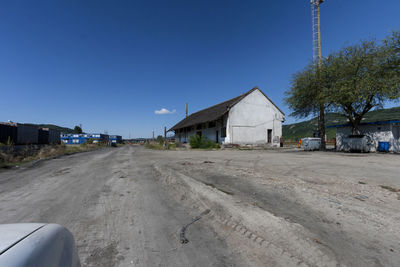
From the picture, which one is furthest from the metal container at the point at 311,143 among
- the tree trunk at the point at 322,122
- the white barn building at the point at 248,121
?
the white barn building at the point at 248,121

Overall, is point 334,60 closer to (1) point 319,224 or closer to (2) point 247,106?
(2) point 247,106

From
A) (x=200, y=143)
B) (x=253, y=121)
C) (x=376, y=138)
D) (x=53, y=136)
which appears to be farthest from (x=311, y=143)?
→ (x=53, y=136)

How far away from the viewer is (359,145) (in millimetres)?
Answer: 15547

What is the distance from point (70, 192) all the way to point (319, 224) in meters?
5.46

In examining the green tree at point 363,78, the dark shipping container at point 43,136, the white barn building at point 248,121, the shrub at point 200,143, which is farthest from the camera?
the white barn building at point 248,121

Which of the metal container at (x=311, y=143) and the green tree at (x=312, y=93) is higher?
the green tree at (x=312, y=93)

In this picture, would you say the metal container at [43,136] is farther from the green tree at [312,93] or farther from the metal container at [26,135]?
the green tree at [312,93]

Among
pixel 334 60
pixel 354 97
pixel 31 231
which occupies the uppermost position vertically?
pixel 334 60

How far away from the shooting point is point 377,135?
52.7ft

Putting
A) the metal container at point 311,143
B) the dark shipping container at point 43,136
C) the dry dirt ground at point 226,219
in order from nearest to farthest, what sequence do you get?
the dry dirt ground at point 226,219
the metal container at point 311,143
the dark shipping container at point 43,136

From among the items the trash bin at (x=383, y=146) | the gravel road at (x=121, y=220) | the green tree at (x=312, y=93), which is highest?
the green tree at (x=312, y=93)

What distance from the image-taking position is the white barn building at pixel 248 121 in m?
22.2

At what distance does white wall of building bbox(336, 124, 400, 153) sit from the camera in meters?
14.9

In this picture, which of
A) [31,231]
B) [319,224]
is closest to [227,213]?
[319,224]
